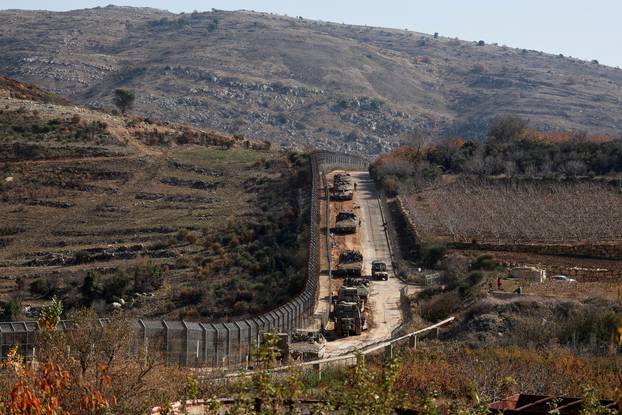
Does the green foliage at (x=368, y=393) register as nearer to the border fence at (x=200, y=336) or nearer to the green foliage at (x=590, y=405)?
the green foliage at (x=590, y=405)

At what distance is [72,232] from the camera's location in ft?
246

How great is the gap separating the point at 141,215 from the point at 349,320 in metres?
40.8

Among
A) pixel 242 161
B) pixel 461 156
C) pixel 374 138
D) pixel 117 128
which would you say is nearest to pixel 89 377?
pixel 461 156

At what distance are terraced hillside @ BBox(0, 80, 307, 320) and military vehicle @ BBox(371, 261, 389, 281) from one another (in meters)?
3.79

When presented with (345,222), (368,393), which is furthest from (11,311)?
(368,393)

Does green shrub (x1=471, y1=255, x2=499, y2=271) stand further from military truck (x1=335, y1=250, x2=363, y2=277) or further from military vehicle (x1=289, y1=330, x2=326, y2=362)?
military vehicle (x1=289, y1=330, x2=326, y2=362)

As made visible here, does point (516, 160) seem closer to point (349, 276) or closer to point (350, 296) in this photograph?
point (349, 276)

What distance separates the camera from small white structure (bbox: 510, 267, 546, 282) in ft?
166

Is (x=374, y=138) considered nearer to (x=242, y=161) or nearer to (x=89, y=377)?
(x=242, y=161)

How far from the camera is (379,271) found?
185ft

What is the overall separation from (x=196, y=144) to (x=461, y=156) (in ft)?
94.9

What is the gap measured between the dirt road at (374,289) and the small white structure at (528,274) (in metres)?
5.48

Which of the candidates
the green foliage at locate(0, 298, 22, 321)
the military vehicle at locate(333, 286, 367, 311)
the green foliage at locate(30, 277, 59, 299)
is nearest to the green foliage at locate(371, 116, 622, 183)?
the green foliage at locate(30, 277, 59, 299)

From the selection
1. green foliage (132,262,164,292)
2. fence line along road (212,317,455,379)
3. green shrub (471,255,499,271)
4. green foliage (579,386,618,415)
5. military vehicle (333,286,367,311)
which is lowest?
green foliage (132,262,164,292)
